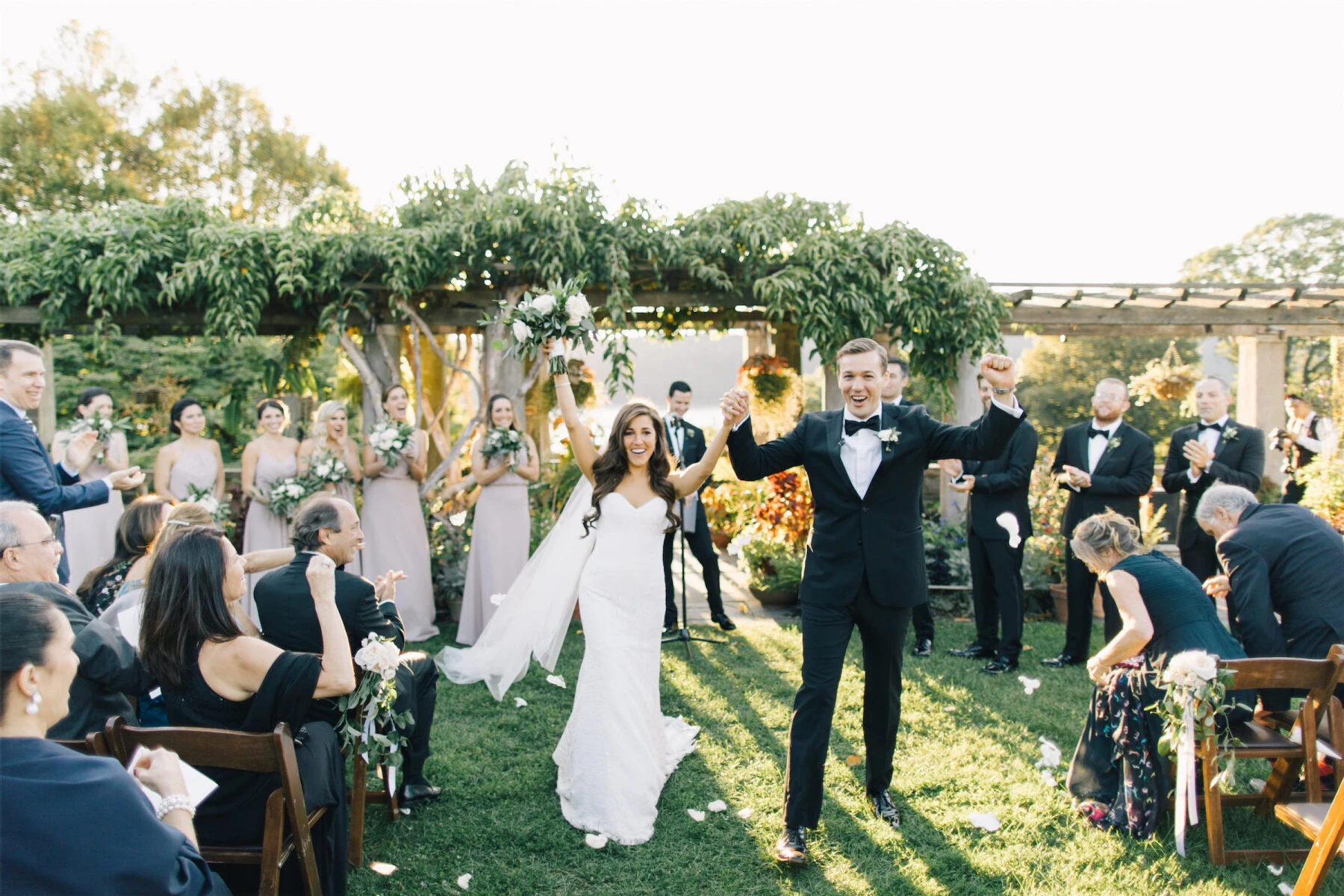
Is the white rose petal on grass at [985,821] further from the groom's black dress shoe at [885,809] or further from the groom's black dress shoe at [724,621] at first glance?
the groom's black dress shoe at [724,621]

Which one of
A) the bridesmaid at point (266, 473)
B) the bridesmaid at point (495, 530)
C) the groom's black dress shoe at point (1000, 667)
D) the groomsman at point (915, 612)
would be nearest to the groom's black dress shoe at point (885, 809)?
the groomsman at point (915, 612)

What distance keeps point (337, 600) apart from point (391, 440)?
3.61 meters

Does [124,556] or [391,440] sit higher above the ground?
[391,440]

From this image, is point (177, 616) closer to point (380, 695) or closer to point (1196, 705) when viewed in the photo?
point (380, 695)

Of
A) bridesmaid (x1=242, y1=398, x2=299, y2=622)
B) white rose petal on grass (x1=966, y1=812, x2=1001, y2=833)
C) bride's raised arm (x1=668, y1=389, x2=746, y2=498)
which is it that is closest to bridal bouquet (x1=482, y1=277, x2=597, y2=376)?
bride's raised arm (x1=668, y1=389, x2=746, y2=498)

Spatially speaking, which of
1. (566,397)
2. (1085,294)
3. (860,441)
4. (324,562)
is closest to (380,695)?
(324,562)

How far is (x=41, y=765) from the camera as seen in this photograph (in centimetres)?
172

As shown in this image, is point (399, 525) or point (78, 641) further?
point (399, 525)

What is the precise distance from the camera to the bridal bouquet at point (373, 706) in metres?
3.32

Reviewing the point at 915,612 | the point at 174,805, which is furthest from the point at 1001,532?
the point at 174,805

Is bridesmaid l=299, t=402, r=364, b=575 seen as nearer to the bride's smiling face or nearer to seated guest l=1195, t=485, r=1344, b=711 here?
the bride's smiling face

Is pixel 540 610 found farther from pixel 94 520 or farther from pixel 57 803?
pixel 94 520

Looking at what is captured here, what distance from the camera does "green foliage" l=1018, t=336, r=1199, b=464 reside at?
69.4ft

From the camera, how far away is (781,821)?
3957 millimetres
